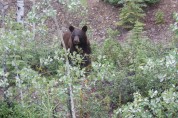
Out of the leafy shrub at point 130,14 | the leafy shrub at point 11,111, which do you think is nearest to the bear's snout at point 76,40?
the leafy shrub at point 11,111

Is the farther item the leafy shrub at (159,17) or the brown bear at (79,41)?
the leafy shrub at (159,17)

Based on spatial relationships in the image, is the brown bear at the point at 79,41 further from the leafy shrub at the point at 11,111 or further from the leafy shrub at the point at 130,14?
the leafy shrub at the point at 130,14

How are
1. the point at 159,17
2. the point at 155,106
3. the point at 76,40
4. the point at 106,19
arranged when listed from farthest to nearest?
the point at 106,19 → the point at 159,17 → the point at 76,40 → the point at 155,106

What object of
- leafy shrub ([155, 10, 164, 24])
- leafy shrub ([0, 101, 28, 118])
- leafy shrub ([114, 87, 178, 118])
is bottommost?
leafy shrub ([0, 101, 28, 118])

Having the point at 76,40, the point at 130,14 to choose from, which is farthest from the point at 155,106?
the point at 130,14

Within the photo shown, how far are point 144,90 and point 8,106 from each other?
7.97 feet

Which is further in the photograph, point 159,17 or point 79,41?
point 159,17

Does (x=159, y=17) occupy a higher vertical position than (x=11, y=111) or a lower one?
higher

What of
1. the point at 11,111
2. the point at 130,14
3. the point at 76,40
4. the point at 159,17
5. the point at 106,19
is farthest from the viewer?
the point at 106,19

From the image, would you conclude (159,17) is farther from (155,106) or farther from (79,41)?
(155,106)

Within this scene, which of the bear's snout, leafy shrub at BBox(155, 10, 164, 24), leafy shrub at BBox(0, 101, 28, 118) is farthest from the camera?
leafy shrub at BBox(155, 10, 164, 24)

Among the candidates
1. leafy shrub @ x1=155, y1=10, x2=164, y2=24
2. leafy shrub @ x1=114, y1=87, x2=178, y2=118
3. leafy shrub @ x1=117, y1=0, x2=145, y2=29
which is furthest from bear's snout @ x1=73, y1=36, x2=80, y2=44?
leafy shrub @ x1=155, y1=10, x2=164, y2=24

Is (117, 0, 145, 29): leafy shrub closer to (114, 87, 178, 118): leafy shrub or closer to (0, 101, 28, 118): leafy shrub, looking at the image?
(0, 101, 28, 118): leafy shrub

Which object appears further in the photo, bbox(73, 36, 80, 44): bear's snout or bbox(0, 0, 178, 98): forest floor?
bbox(0, 0, 178, 98): forest floor
